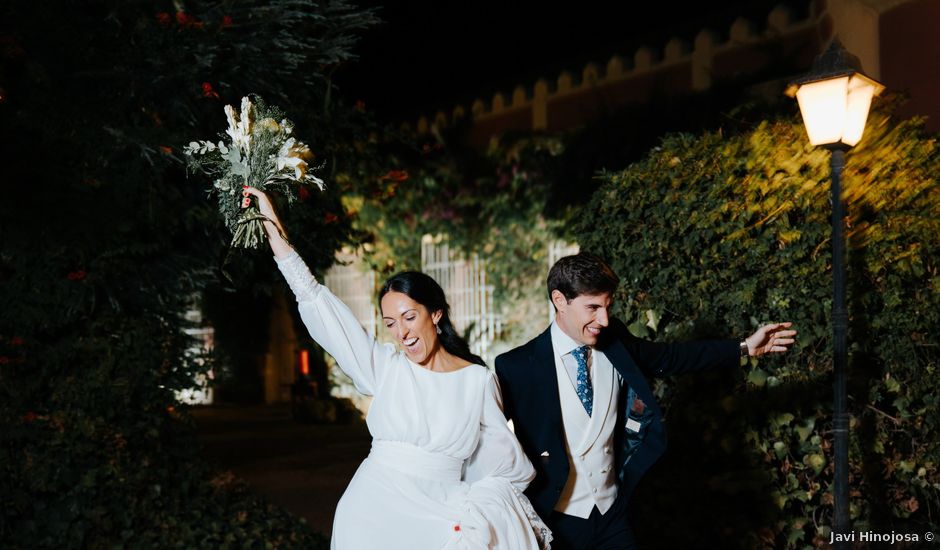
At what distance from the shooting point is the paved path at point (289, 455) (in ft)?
27.1

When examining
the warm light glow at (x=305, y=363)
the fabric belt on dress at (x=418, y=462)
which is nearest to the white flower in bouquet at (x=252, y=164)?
the fabric belt on dress at (x=418, y=462)

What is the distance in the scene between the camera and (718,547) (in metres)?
Answer: 5.09

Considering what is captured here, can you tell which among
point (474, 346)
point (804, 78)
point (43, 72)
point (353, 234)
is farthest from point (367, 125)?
point (474, 346)

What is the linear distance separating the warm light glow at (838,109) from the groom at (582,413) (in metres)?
1.59

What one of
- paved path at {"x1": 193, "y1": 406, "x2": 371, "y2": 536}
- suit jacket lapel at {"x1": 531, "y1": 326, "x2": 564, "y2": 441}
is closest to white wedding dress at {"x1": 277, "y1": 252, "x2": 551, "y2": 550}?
suit jacket lapel at {"x1": 531, "y1": 326, "x2": 564, "y2": 441}

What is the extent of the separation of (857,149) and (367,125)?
375 centimetres

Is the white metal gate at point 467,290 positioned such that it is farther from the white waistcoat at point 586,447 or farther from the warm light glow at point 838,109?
the white waistcoat at point 586,447

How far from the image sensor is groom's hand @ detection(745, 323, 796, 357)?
12.9 feet

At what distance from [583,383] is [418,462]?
2.48ft

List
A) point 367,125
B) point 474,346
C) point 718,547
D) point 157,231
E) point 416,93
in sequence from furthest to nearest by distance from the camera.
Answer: point 416,93, point 474,346, point 367,125, point 157,231, point 718,547

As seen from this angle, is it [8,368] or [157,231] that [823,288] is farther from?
[8,368]

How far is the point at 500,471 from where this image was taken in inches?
130

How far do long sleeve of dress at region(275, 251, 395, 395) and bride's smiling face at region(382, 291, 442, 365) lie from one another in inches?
3.9

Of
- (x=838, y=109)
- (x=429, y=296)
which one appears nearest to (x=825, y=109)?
(x=838, y=109)
